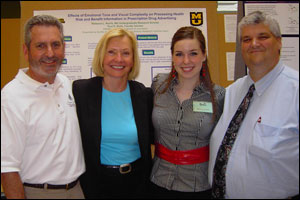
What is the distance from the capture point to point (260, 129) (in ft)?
5.06

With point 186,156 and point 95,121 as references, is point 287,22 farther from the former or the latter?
point 95,121

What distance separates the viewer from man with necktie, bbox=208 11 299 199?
4.74 ft

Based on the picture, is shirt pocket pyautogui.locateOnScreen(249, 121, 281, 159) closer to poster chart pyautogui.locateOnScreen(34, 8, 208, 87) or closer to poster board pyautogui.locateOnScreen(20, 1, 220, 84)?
poster board pyautogui.locateOnScreen(20, 1, 220, 84)

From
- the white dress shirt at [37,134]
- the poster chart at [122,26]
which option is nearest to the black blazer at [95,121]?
the white dress shirt at [37,134]

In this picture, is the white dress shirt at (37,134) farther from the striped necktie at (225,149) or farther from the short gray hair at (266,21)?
the short gray hair at (266,21)

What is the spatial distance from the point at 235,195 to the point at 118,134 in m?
0.91

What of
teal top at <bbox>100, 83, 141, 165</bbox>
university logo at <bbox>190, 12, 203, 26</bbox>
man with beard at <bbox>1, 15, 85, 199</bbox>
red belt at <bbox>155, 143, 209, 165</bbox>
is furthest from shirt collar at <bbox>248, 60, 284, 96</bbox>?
university logo at <bbox>190, 12, 203, 26</bbox>

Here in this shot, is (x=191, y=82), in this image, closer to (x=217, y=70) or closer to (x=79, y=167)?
(x=79, y=167)

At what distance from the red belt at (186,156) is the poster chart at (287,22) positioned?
1.48m

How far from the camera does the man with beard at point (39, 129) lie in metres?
1.38

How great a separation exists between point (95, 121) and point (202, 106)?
82 centimetres

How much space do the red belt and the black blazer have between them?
163 millimetres

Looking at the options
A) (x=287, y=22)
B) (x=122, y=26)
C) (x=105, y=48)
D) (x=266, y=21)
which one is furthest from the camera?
(x=122, y=26)

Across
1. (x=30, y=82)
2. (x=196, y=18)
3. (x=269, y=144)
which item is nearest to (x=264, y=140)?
(x=269, y=144)
